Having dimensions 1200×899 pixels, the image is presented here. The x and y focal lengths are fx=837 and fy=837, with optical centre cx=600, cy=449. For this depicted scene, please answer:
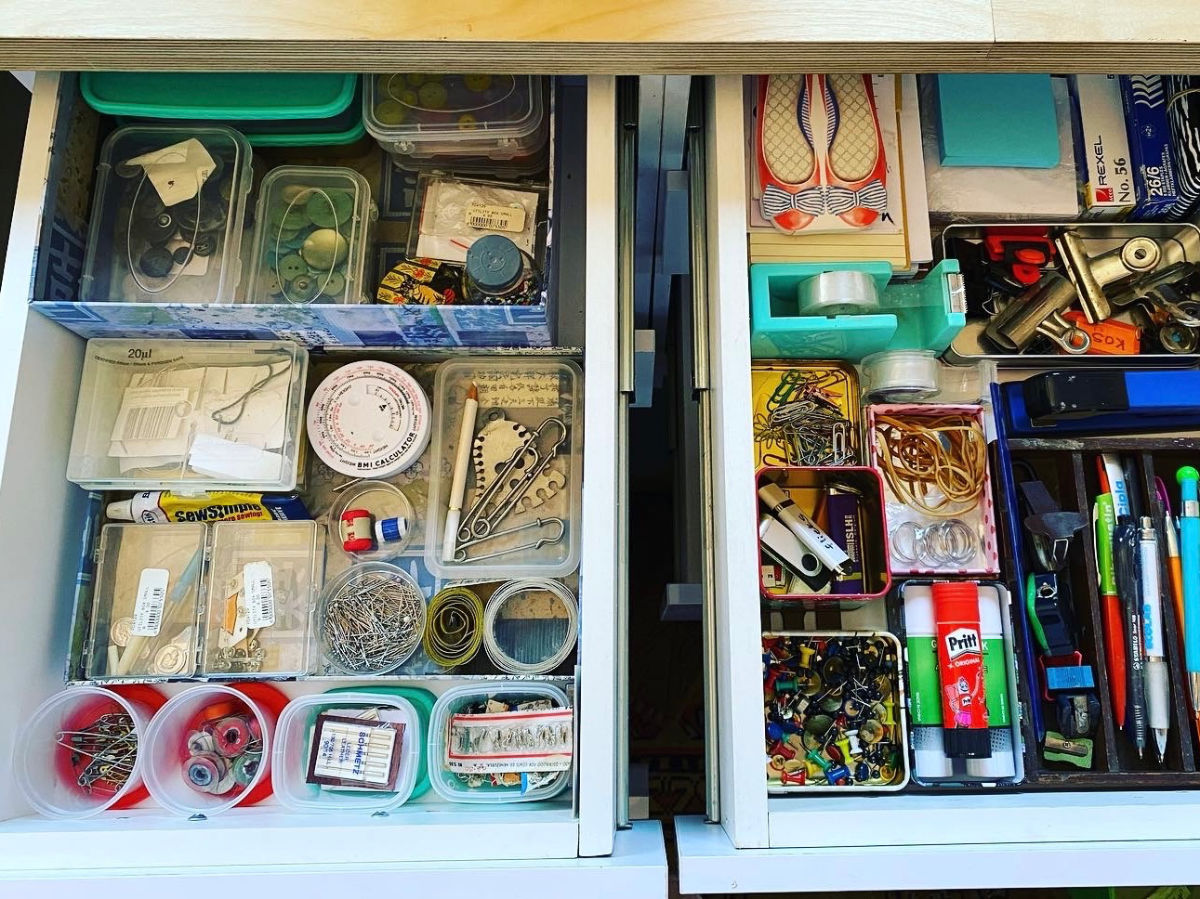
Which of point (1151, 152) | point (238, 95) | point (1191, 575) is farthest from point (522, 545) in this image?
point (1151, 152)

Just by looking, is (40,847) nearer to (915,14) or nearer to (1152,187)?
(915,14)

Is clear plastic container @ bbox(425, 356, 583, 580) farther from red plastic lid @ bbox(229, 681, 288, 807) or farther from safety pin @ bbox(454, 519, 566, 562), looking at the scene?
red plastic lid @ bbox(229, 681, 288, 807)

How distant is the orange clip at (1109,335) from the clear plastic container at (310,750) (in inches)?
36.8

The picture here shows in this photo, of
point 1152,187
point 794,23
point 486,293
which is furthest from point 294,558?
point 1152,187

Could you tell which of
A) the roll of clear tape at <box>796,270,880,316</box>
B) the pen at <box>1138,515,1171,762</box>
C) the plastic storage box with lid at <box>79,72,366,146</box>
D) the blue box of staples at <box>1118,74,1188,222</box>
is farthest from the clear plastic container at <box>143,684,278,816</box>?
the blue box of staples at <box>1118,74,1188,222</box>

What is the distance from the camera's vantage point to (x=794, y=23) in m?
0.75

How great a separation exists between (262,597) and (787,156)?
795 millimetres

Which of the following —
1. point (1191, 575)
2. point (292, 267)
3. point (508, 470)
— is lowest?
point (1191, 575)

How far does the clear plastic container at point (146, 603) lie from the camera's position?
95 centimetres

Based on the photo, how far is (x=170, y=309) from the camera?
900 mm

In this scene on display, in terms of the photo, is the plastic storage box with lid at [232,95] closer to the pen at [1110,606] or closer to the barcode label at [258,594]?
the barcode label at [258,594]

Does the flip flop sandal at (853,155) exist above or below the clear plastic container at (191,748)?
above

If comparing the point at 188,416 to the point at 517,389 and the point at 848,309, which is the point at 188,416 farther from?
the point at 848,309

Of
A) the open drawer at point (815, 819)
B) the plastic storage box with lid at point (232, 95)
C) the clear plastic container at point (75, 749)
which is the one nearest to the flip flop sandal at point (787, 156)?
the open drawer at point (815, 819)
